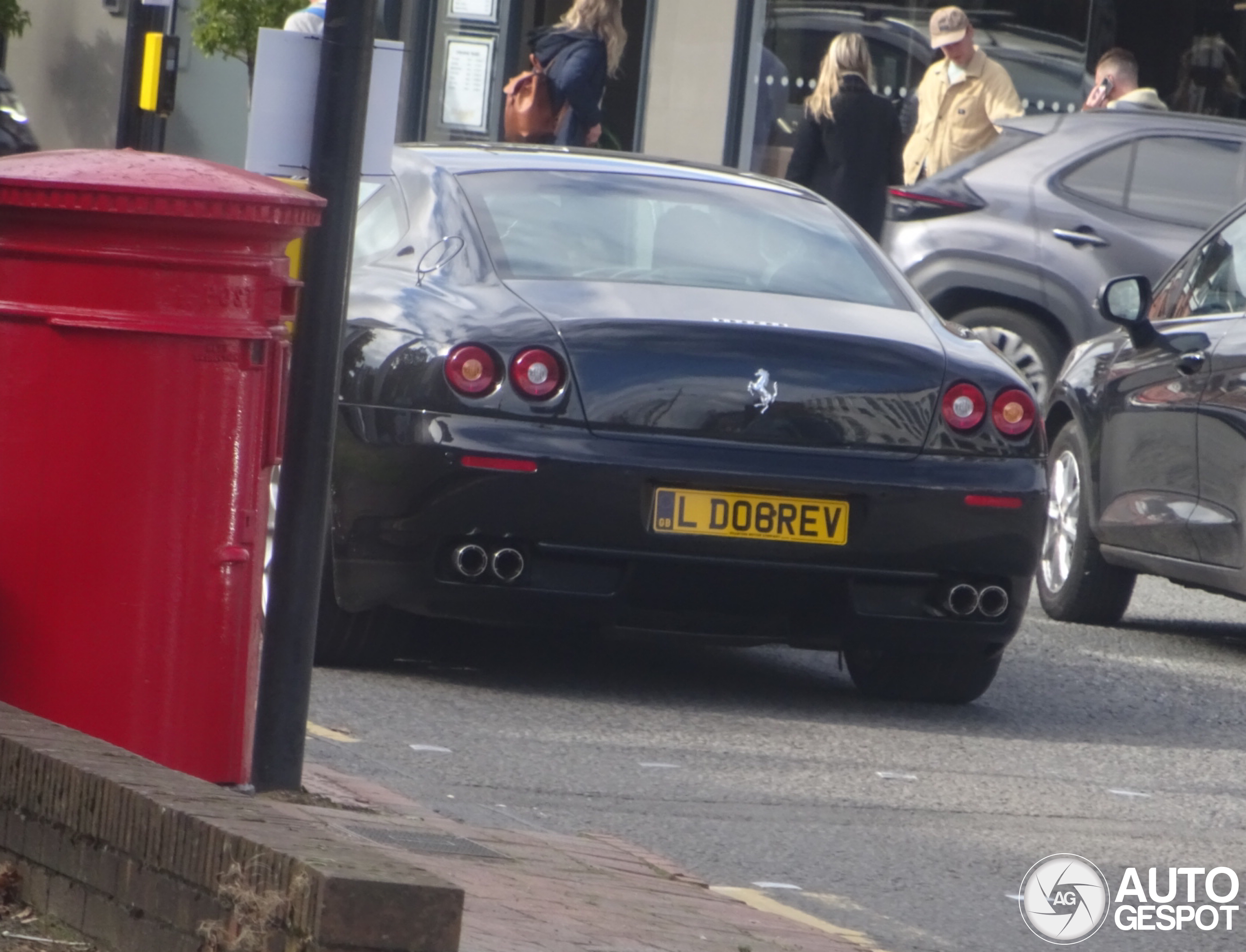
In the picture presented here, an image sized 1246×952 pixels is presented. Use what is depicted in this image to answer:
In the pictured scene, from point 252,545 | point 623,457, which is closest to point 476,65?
point 623,457

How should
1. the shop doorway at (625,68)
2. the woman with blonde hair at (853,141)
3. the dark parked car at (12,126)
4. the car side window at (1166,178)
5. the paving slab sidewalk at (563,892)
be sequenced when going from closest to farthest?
the paving slab sidewalk at (563,892), the car side window at (1166,178), the woman with blonde hair at (853,141), the dark parked car at (12,126), the shop doorway at (625,68)

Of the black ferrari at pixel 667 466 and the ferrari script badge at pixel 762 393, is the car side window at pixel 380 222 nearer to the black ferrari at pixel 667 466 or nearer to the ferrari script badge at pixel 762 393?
the black ferrari at pixel 667 466

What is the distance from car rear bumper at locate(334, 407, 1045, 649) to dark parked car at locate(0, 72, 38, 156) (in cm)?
979

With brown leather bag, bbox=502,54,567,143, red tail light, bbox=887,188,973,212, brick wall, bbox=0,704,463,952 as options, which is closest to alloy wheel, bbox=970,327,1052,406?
red tail light, bbox=887,188,973,212

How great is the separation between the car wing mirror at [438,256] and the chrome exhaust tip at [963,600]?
1.62m

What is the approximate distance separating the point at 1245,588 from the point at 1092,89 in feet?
33.5

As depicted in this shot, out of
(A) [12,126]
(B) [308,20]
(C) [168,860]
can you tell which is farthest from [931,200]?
(C) [168,860]

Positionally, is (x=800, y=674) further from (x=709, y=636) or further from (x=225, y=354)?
(x=225, y=354)

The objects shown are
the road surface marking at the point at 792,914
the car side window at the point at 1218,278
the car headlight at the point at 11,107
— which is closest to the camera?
the road surface marking at the point at 792,914

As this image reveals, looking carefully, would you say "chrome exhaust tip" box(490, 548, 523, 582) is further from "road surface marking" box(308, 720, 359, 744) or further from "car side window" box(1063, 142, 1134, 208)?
"car side window" box(1063, 142, 1134, 208)

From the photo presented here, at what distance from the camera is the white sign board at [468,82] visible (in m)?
18.5

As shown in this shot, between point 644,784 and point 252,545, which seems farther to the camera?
point 644,784

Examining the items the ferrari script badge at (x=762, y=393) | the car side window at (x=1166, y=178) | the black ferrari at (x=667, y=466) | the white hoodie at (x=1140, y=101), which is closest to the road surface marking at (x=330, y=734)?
the black ferrari at (x=667, y=466)

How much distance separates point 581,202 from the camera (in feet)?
23.8
